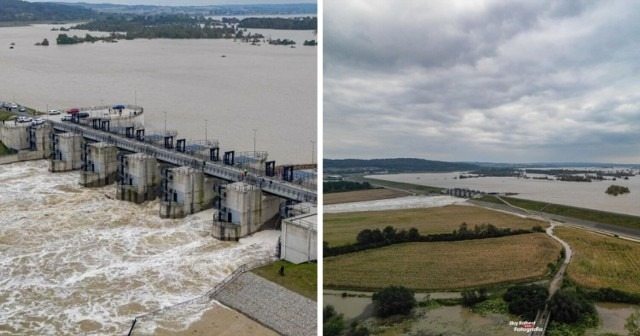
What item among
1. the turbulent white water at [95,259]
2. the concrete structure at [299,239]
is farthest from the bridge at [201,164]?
the concrete structure at [299,239]

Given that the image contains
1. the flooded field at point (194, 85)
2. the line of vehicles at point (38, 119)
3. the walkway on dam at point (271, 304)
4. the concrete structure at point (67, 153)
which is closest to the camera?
the walkway on dam at point (271, 304)

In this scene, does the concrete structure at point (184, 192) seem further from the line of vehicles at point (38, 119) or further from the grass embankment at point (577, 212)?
the grass embankment at point (577, 212)

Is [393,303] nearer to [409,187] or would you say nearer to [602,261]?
[409,187]

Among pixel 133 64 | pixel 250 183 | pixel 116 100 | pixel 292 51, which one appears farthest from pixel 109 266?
pixel 292 51

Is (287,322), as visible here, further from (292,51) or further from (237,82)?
(292,51)

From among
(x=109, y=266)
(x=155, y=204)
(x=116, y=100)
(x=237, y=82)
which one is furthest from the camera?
(x=237, y=82)

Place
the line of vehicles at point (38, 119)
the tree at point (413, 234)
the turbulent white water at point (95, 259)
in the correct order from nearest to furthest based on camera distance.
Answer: the tree at point (413, 234)
the turbulent white water at point (95, 259)
the line of vehicles at point (38, 119)
